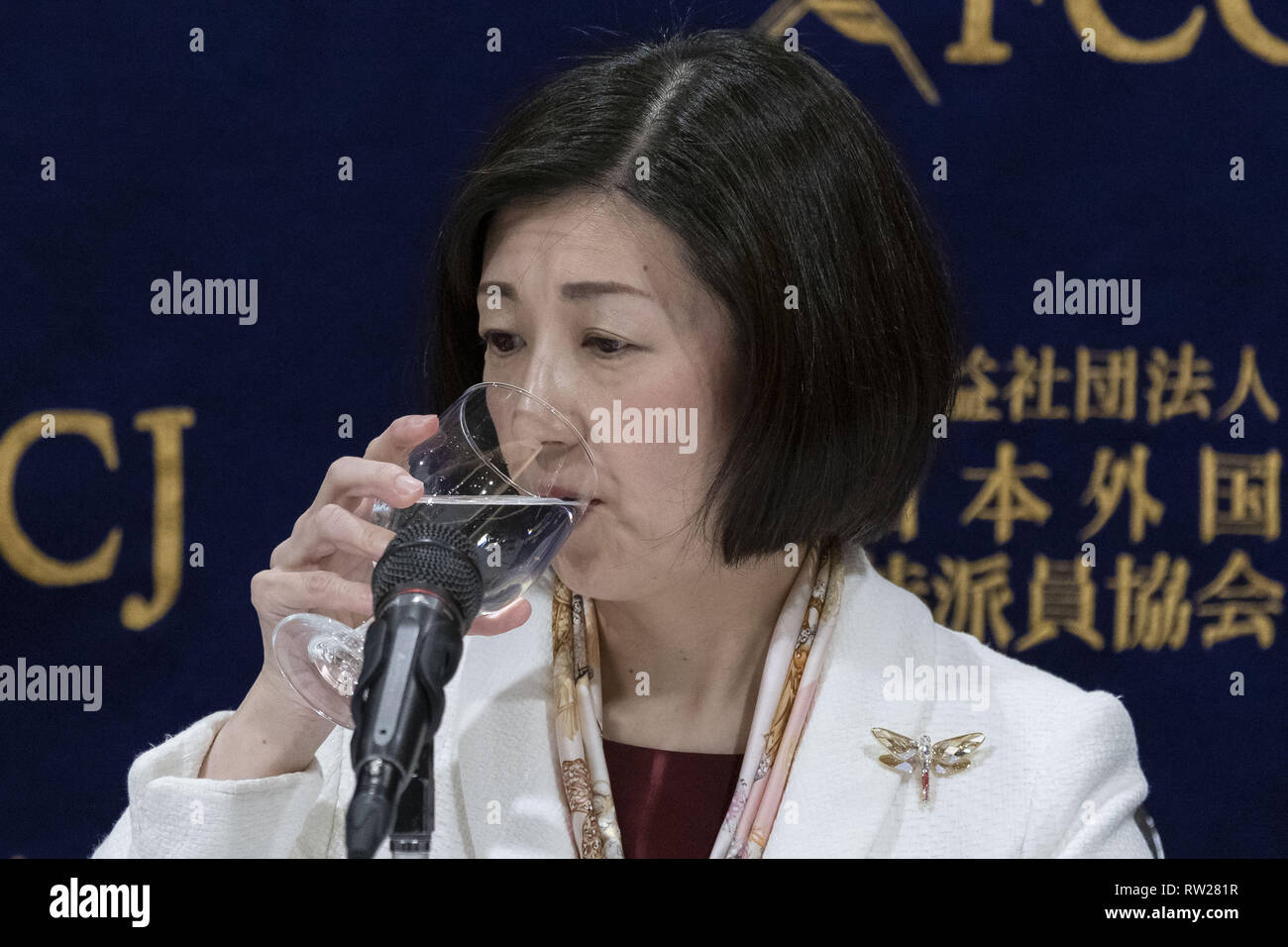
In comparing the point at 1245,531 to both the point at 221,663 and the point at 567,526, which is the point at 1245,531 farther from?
the point at 221,663

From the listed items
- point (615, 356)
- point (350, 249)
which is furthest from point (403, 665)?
point (350, 249)

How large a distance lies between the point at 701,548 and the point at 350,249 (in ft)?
2.26

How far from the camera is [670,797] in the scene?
125cm

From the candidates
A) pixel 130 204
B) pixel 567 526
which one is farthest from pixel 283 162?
pixel 567 526

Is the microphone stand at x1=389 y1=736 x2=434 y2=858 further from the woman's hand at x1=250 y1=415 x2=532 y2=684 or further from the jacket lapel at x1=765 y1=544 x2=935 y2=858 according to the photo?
the jacket lapel at x1=765 y1=544 x2=935 y2=858

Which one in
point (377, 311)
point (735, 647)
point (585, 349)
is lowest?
point (735, 647)

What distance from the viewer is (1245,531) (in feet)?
5.53

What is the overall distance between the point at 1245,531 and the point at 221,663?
1.26 metres

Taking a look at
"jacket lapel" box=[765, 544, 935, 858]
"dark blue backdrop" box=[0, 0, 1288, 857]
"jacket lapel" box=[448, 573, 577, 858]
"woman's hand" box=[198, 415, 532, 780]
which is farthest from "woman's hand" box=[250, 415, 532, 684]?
"dark blue backdrop" box=[0, 0, 1288, 857]

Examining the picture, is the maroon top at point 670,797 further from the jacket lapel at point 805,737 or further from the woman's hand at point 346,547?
the woman's hand at point 346,547

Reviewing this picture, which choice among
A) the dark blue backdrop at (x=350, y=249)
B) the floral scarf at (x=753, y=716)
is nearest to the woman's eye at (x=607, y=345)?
the floral scarf at (x=753, y=716)

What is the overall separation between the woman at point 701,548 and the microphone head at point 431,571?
0.26m

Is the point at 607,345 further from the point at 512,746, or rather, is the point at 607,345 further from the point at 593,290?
the point at 512,746

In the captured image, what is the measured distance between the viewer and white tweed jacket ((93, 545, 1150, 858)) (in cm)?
111
